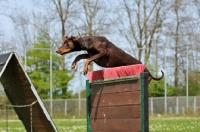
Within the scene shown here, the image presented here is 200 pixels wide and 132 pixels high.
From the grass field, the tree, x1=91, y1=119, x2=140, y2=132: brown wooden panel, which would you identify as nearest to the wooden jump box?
x1=91, y1=119, x2=140, y2=132: brown wooden panel

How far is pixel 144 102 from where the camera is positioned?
633 cm

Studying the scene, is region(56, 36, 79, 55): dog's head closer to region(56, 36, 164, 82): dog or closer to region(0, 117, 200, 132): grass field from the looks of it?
region(56, 36, 164, 82): dog

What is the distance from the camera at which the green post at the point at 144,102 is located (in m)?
6.30

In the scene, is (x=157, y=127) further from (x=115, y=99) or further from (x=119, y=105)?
(x=119, y=105)

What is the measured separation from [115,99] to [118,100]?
0.09 meters

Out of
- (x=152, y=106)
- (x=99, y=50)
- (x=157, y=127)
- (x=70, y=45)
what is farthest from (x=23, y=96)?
(x=152, y=106)

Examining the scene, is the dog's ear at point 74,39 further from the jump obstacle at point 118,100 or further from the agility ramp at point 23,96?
the agility ramp at point 23,96

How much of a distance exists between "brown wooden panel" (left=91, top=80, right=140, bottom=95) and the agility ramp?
1283 millimetres

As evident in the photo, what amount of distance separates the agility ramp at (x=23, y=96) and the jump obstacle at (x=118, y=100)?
1152 mm

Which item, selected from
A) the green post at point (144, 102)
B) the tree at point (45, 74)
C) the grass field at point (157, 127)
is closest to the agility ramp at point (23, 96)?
the green post at point (144, 102)

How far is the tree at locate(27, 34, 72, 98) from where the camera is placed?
147 ft

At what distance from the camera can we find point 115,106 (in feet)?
A: 23.4

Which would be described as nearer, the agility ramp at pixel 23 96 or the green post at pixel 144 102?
the green post at pixel 144 102

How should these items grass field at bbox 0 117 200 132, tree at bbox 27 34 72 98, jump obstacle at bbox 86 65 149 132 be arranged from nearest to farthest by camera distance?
jump obstacle at bbox 86 65 149 132, grass field at bbox 0 117 200 132, tree at bbox 27 34 72 98
